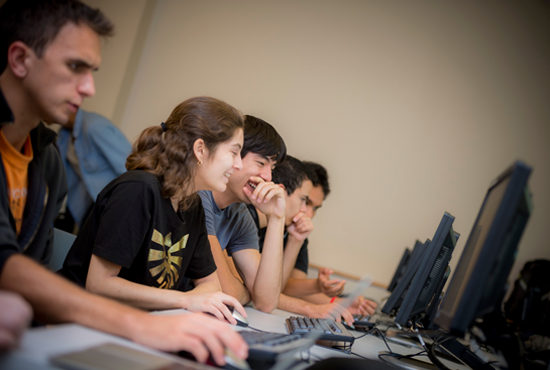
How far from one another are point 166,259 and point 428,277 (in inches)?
29.3

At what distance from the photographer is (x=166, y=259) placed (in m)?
1.13

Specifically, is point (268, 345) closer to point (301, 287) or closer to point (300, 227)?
point (300, 227)

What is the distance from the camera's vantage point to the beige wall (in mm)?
2969

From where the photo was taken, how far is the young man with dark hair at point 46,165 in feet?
1.93

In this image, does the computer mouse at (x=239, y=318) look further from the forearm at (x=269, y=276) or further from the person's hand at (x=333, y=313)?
the person's hand at (x=333, y=313)

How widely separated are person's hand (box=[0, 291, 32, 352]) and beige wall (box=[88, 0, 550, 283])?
2.58m

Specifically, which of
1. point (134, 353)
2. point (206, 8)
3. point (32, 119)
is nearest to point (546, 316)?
point (134, 353)

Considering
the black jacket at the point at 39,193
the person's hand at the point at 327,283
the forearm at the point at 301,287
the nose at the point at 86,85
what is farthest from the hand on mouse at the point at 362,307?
the nose at the point at 86,85

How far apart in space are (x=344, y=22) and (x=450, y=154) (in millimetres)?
1307

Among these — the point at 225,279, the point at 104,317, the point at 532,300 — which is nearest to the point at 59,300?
the point at 104,317

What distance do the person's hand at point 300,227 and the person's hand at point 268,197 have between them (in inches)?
19.6

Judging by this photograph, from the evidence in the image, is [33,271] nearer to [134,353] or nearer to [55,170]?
[134,353]

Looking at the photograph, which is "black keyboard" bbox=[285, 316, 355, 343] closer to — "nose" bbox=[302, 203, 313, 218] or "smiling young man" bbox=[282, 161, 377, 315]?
"smiling young man" bbox=[282, 161, 377, 315]

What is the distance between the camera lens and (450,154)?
9.82ft
